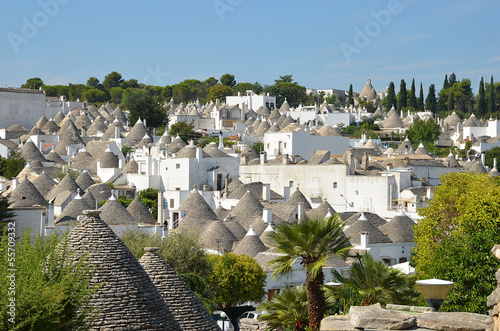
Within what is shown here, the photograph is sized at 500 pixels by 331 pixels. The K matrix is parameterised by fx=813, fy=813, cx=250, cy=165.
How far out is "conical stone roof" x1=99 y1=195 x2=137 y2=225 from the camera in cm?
4056

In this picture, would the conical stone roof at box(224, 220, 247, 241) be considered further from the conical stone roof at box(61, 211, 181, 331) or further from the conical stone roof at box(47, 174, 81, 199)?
the conical stone roof at box(61, 211, 181, 331)

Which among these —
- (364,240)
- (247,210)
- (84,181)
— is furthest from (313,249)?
(84,181)

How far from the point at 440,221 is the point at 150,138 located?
154 feet

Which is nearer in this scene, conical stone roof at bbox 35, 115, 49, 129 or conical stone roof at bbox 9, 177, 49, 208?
conical stone roof at bbox 9, 177, 49, 208

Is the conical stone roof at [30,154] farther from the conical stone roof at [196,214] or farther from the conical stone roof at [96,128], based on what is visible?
the conical stone roof at [196,214]

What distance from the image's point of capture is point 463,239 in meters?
21.8

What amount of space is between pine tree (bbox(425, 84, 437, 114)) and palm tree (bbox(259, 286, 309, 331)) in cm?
10049

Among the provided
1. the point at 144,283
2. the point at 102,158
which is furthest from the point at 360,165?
the point at 144,283

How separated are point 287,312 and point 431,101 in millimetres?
102629

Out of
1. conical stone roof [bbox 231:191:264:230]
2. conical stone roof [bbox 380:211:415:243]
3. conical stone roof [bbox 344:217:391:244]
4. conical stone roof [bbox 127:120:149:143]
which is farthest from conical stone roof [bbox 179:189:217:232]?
conical stone roof [bbox 127:120:149:143]

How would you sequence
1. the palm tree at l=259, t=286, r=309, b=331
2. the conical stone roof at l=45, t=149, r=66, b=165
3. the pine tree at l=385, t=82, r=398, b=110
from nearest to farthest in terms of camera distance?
the palm tree at l=259, t=286, r=309, b=331 → the conical stone roof at l=45, t=149, r=66, b=165 → the pine tree at l=385, t=82, r=398, b=110

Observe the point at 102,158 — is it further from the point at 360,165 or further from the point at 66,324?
the point at 66,324

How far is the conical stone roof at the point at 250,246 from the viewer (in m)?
36.8

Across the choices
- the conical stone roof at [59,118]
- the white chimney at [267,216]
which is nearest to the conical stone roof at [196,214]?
the white chimney at [267,216]
